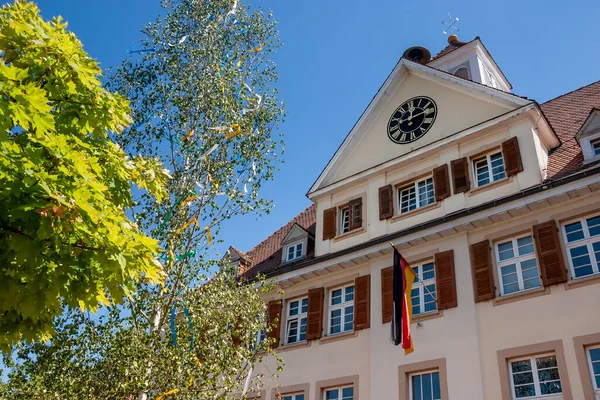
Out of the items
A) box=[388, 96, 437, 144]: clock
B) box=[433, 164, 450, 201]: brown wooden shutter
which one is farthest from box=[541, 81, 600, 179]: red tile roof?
box=[388, 96, 437, 144]: clock

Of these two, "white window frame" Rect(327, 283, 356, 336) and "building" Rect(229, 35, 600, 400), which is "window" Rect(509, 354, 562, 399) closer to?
"building" Rect(229, 35, 600, 400)

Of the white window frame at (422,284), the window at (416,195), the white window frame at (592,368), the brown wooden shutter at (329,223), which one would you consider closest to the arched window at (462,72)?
the window at (416,195)

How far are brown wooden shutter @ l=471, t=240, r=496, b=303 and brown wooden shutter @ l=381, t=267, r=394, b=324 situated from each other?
2.25 meters

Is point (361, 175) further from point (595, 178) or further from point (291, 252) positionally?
point (595, 178)

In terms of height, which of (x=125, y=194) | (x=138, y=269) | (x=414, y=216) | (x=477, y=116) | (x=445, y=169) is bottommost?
(x=138, y=269)

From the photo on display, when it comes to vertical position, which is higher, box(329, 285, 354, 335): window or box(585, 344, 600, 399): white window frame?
box(329, 285, 354, 335): window

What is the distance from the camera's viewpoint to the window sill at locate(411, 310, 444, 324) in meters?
14.0

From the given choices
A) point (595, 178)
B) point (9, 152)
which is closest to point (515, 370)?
point (595, 178)

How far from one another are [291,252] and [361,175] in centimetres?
358

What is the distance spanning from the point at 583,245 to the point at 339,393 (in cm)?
687

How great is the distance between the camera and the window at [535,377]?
11664 millimetres

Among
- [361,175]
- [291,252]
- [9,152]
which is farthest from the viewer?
[291,252]

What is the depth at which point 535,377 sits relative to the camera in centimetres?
1198

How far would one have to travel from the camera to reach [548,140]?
1625cm
